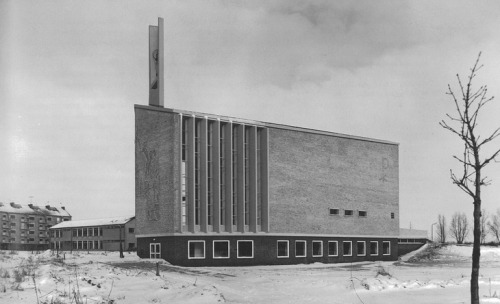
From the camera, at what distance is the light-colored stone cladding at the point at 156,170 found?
4416 cm

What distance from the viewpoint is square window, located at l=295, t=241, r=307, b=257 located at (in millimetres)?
50181

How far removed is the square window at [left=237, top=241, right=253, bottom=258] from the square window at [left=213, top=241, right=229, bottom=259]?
122 cm

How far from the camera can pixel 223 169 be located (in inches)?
1820

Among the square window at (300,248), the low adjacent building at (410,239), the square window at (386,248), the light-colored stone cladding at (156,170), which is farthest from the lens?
the low adjacent building at (410,239)

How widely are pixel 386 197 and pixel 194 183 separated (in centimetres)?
2509

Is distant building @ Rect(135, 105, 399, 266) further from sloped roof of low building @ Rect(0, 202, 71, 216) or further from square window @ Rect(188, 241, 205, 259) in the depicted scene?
sloped roof of low building @ Rect(0, 202, 71, 216)

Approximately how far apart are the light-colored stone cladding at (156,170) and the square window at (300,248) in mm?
12904

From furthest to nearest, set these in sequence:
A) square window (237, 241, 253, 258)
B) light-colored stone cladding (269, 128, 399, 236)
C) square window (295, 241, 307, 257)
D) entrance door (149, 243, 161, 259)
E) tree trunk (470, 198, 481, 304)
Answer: square window (295, 241, 307, 257) → light-colored stone cladding (269, 128, 399, 236) → square window (237, 241, 253, 258) → entrance door (149, 243, 161, 259) → tree trunk (470, 198, 481, 304)

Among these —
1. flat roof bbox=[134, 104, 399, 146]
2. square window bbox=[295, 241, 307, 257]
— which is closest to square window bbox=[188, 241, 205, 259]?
square window bbox=[295, 241, 307, 257]

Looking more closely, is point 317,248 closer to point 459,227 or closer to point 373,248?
point 373,248

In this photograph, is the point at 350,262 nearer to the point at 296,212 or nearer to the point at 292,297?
the point at 296,212

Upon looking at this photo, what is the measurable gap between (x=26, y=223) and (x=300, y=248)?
9622 centimetres

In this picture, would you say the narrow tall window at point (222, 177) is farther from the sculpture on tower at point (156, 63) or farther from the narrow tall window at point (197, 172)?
the sculpture on tower at point (156, 63)

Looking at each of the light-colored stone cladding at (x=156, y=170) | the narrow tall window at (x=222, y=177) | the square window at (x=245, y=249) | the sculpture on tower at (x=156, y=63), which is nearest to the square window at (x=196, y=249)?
the light-colored stone cladding at (x=156, y=170)
